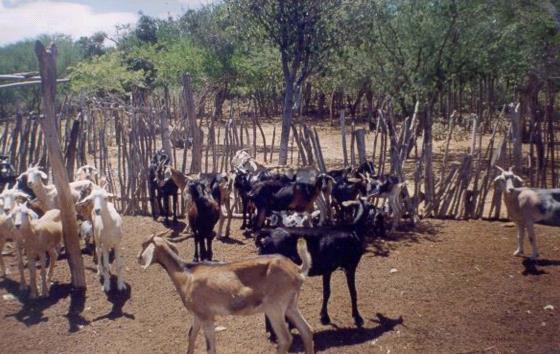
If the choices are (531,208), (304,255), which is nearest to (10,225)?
(304,255)

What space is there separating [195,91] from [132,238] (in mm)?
19852

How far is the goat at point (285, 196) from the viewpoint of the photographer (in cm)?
1009

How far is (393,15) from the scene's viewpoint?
17.6m

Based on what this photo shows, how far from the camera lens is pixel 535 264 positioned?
870 cm

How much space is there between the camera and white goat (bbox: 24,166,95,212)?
955cm

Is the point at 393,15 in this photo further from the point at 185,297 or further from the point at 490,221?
the point at 185,297

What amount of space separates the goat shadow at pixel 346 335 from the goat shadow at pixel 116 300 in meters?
2.35

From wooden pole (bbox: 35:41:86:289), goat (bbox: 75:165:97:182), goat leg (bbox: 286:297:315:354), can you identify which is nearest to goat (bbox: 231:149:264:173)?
goat (bbox: 75:165:97:182)

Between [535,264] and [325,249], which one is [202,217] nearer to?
[325,249]

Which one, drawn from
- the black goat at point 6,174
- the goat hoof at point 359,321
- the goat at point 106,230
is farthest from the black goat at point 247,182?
the black goat at point 6,174

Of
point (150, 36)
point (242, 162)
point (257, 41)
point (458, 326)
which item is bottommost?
point (458, 326)

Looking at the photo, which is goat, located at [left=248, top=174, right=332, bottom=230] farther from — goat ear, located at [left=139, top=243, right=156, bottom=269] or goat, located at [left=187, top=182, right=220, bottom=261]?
goat ear, located at [left=139, top=243, right=156, bottom=269]

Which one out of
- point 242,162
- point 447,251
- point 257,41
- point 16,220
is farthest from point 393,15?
point 16,220

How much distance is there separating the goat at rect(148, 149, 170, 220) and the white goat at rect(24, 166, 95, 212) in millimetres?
1896
